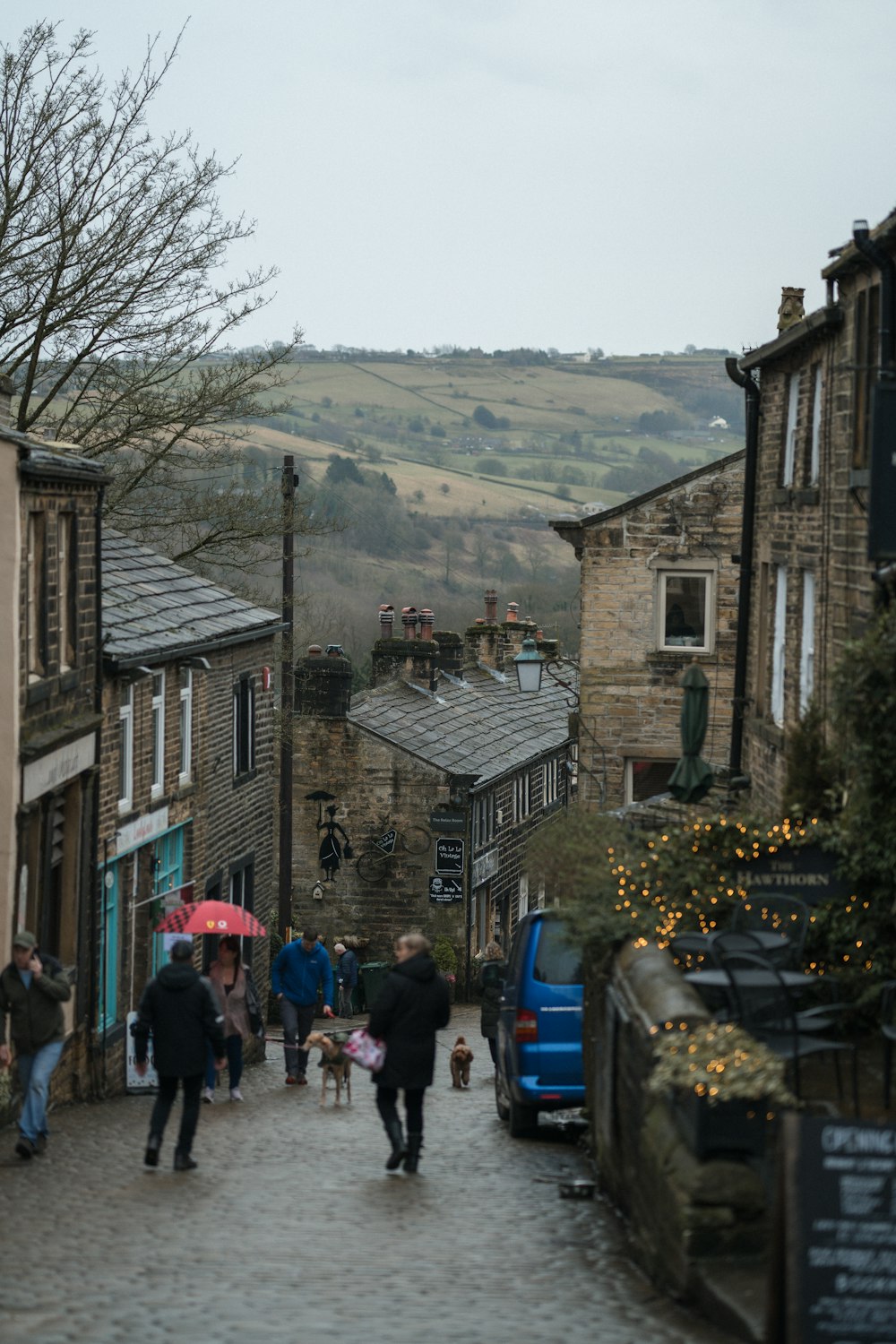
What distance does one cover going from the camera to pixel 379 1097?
12.0m

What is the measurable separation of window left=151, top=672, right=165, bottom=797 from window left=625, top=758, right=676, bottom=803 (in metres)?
9.21

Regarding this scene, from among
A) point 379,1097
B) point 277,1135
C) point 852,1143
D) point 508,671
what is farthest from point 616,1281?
point 508,671

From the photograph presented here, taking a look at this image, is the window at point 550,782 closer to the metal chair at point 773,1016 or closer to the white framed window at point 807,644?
the white framed window at point 807,644

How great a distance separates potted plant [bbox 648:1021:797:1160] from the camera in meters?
7.73

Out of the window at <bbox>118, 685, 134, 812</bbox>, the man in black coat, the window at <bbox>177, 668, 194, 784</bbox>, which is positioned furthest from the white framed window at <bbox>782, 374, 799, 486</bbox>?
the man in black coat

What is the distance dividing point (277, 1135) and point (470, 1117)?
9.37 feet

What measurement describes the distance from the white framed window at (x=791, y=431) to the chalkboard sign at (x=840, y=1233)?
13242 millimetres

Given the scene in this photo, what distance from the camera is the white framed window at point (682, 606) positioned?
28953mm

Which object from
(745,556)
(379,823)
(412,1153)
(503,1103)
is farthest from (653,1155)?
(379,823)

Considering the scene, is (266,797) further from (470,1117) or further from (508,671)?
(508,671)

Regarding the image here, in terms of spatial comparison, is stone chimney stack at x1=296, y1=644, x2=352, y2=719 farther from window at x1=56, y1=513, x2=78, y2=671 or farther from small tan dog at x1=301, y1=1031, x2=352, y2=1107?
small tan dog at x1=301, y1=1031, x2=352, y2=1107

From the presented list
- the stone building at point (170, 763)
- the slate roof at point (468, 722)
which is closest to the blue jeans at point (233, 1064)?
the stone building at point (170, 763)

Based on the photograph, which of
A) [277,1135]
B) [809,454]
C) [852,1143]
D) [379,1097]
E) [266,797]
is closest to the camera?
[852,1143]

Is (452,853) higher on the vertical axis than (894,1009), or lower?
lower
